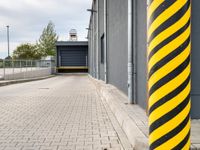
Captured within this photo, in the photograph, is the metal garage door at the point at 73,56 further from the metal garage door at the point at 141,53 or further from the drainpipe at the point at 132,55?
the metal garage door at the point at 141,53

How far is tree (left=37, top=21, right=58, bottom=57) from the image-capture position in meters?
77.5

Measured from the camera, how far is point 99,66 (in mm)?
20969

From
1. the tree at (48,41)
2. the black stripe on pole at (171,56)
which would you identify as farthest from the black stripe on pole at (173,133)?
the tree at (48,41)

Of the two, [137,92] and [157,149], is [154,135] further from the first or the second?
[137,92]

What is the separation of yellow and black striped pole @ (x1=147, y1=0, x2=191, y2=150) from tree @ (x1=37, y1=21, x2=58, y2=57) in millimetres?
75152

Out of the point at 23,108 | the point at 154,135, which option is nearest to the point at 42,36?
the point at 23,108

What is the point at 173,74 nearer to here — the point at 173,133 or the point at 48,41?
the point at 173,133

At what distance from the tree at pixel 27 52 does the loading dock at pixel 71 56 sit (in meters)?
36.8

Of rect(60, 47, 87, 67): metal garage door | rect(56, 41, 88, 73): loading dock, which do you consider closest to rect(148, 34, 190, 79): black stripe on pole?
rect(56, 41, 88, 73): loading dock

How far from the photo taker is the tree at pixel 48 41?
77512 millimetres

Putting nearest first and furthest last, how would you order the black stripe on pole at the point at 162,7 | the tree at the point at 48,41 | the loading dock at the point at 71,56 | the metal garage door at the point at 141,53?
the black stripe on pole at the point at 162,7 < the metal garage door at the point at 141,53 < the loading dock at the point at 71,56 < the tree at the point at 48,41

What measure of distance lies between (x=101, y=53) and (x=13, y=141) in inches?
643

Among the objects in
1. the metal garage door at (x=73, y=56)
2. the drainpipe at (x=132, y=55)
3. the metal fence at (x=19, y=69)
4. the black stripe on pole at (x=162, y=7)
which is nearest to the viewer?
the black stripe on pole at (x=162, y=7)

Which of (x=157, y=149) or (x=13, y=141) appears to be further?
(x=13, y=141)
